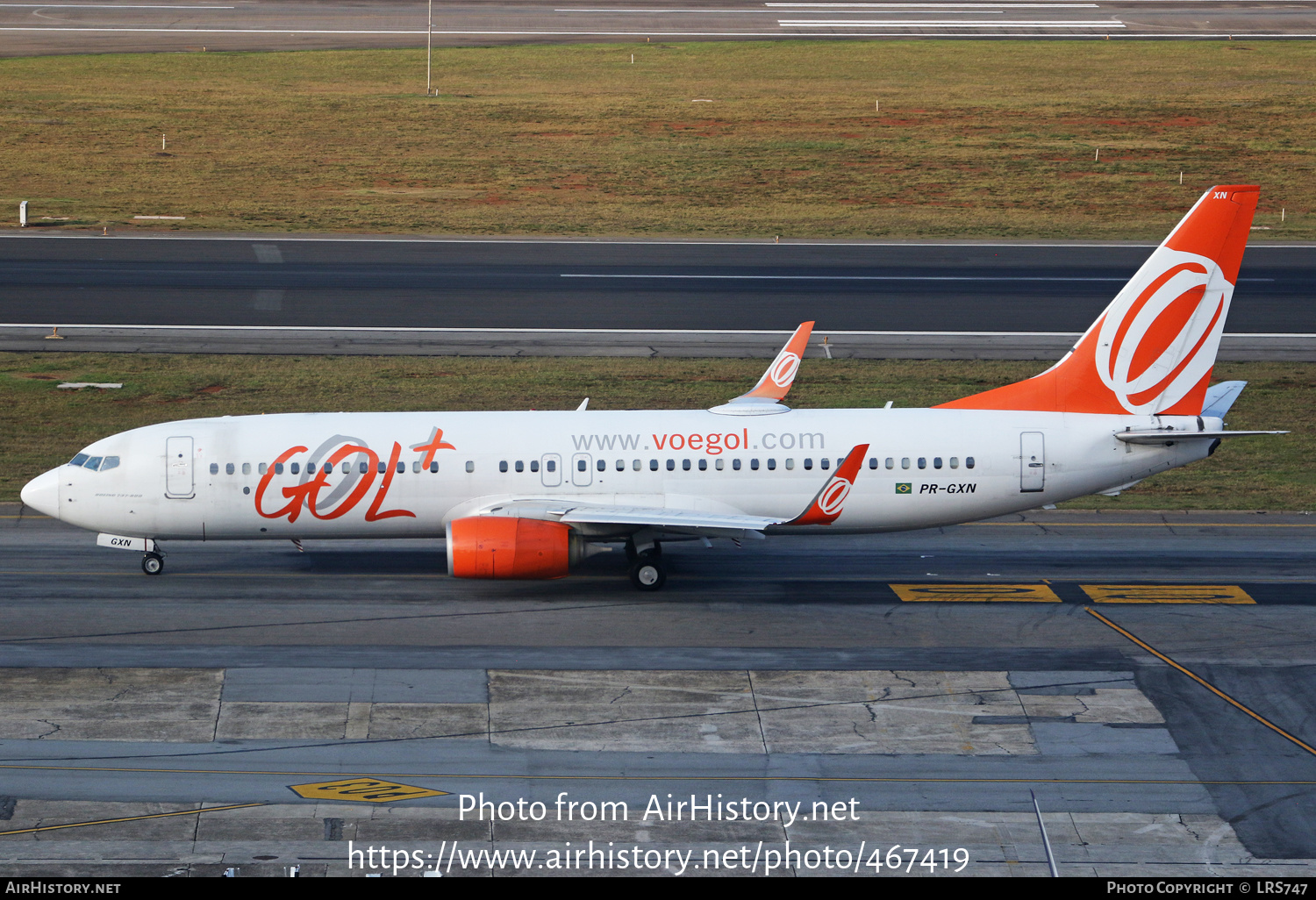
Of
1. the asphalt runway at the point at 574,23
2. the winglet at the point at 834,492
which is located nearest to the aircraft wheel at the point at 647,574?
the winglet at the point at 834,492

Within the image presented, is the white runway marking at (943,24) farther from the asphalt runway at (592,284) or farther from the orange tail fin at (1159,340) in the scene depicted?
the orange tail fin at (1159,340)

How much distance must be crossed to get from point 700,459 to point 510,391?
16.0 m

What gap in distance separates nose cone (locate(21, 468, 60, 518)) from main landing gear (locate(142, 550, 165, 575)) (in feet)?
7.08

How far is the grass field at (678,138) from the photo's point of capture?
237 ft

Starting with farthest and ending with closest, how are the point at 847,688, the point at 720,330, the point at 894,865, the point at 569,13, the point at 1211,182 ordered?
the point at 569,13 → the point at 1211,182 → the point at 720,330 → the point at 847,688 → the point at 894,865

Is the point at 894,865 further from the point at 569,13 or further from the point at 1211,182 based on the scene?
the point at 569,13

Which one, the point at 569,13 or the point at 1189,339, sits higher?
the point at 569,13

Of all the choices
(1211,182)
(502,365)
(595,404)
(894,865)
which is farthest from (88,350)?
(1211,182)

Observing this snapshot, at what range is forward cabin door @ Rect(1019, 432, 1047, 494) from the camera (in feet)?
102

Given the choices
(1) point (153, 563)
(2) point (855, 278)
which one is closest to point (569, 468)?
(1) point (153, 563)

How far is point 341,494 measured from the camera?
30.4 m

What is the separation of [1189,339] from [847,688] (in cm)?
1284

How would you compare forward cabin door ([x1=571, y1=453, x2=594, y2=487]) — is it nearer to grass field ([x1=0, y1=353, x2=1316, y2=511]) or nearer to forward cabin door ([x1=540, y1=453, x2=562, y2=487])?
forward cabin door ([x1=540, y1=453, x2=562, y2=487])

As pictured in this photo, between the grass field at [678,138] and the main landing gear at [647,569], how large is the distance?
40978mm
